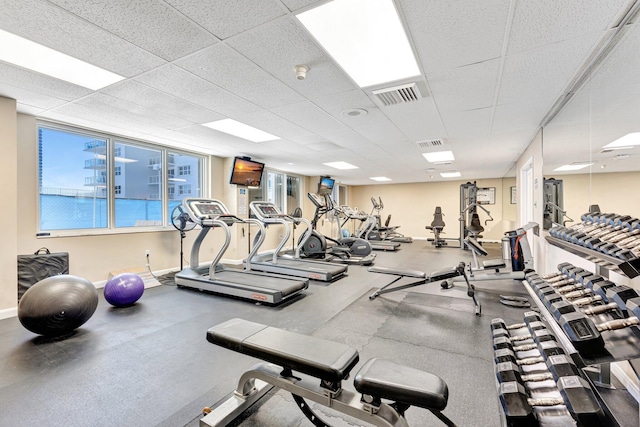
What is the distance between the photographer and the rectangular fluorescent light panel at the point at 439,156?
20.1 ft

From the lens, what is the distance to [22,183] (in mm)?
3682

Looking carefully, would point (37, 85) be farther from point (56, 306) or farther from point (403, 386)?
point (403, 386)

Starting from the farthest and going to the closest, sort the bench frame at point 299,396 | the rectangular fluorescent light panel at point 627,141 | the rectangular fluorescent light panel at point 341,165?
1. the rectangular fluorescent light panel at point 341,165
2. the rectangular fluorescent light panel at point 627,141
3. the bench frame at point 299,396

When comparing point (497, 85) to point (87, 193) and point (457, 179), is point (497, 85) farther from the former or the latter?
point (457, 179)

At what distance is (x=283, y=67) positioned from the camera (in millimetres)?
2477

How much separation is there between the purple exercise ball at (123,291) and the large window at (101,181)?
143 cm

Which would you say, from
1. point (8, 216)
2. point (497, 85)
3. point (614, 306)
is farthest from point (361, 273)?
point (8, 216)

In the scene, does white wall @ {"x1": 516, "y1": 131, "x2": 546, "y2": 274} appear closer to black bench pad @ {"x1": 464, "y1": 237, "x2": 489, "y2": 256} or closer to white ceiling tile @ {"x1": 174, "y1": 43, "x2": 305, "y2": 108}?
black bench pad @ {"x1": 464, "y1": 237, "x2": 489, "y2": 256}


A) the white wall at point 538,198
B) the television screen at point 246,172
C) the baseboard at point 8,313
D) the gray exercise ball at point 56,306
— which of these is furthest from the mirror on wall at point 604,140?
the baseboard at point 8,313

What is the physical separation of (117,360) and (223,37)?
268 centimetres

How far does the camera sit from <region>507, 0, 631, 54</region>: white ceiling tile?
1696 mm

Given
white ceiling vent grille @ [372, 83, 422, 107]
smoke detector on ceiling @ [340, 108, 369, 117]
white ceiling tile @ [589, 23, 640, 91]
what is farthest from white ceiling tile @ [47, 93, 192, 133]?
white ceiling tile @ [589, 23, 640, 91]

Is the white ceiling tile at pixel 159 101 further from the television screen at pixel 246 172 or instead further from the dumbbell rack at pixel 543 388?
the dumbbell rack at pixel 543 388

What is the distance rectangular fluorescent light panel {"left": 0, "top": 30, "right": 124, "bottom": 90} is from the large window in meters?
1.98
